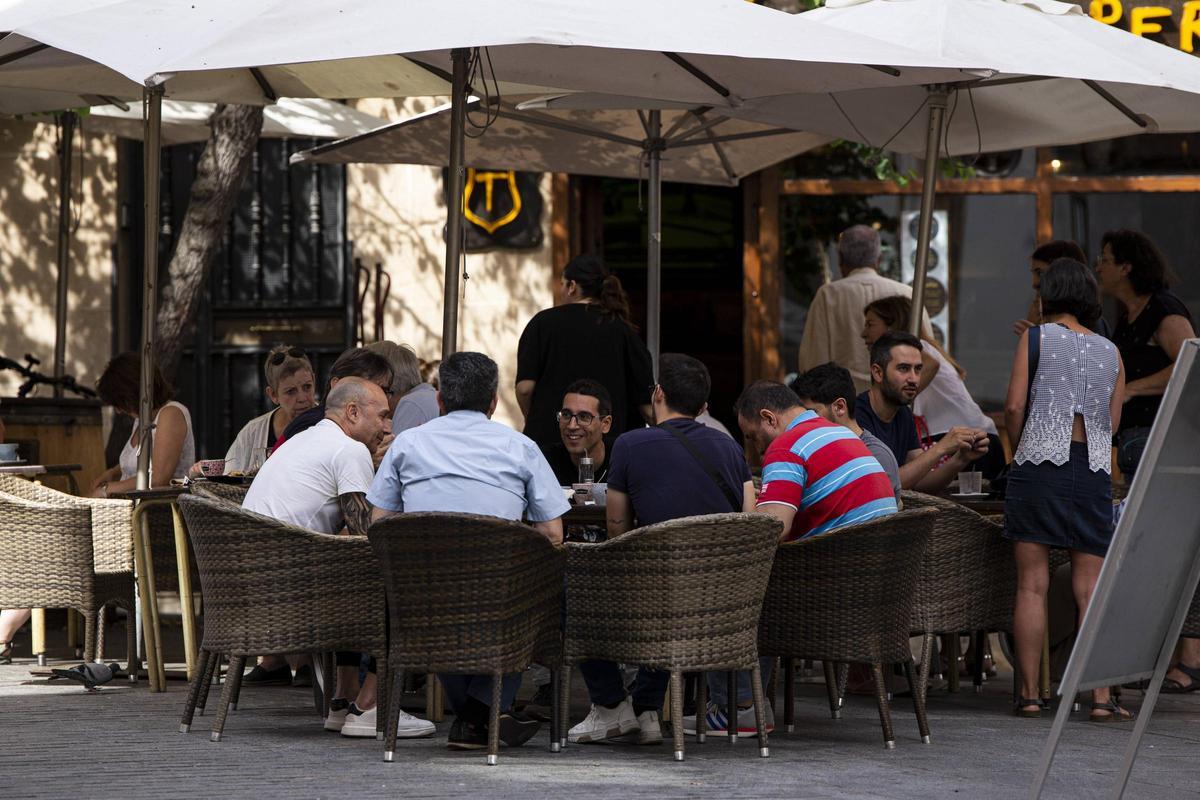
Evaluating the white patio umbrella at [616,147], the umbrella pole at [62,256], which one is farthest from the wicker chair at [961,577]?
the umbrella pole at [62,256]

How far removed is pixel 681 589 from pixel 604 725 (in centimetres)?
76

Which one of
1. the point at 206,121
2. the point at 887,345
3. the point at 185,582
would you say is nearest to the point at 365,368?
the point at 185,582

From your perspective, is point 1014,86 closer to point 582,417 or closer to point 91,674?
point 582,417

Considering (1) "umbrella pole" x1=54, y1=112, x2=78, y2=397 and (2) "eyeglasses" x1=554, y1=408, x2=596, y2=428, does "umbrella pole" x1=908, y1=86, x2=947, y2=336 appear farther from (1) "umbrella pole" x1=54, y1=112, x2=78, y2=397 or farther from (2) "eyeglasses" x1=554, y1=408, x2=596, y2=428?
(1) "umbrella pole" x1=54, y1=112, x2=78, y2=397

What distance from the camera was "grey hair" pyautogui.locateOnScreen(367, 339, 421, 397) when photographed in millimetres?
7609

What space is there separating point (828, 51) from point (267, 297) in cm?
720

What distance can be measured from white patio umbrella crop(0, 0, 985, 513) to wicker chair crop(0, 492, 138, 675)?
0.45 metres

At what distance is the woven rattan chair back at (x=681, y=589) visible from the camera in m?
5.43

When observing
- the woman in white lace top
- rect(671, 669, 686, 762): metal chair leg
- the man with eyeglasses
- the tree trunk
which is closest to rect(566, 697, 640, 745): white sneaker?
rect(671, 669, 686, 762): metal chair leg

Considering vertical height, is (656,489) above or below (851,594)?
above

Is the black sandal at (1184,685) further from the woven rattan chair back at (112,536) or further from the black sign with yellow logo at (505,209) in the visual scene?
the black sign with yellow logo at (505,209)

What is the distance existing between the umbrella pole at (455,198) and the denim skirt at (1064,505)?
88.0 inches

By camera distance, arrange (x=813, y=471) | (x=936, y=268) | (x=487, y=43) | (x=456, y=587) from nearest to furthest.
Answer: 1. (x=456, y=587)
2. (x=487, y=43)
3. (x=813, y=471)
4. (x=936, y=268)

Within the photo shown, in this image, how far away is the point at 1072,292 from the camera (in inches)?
263
